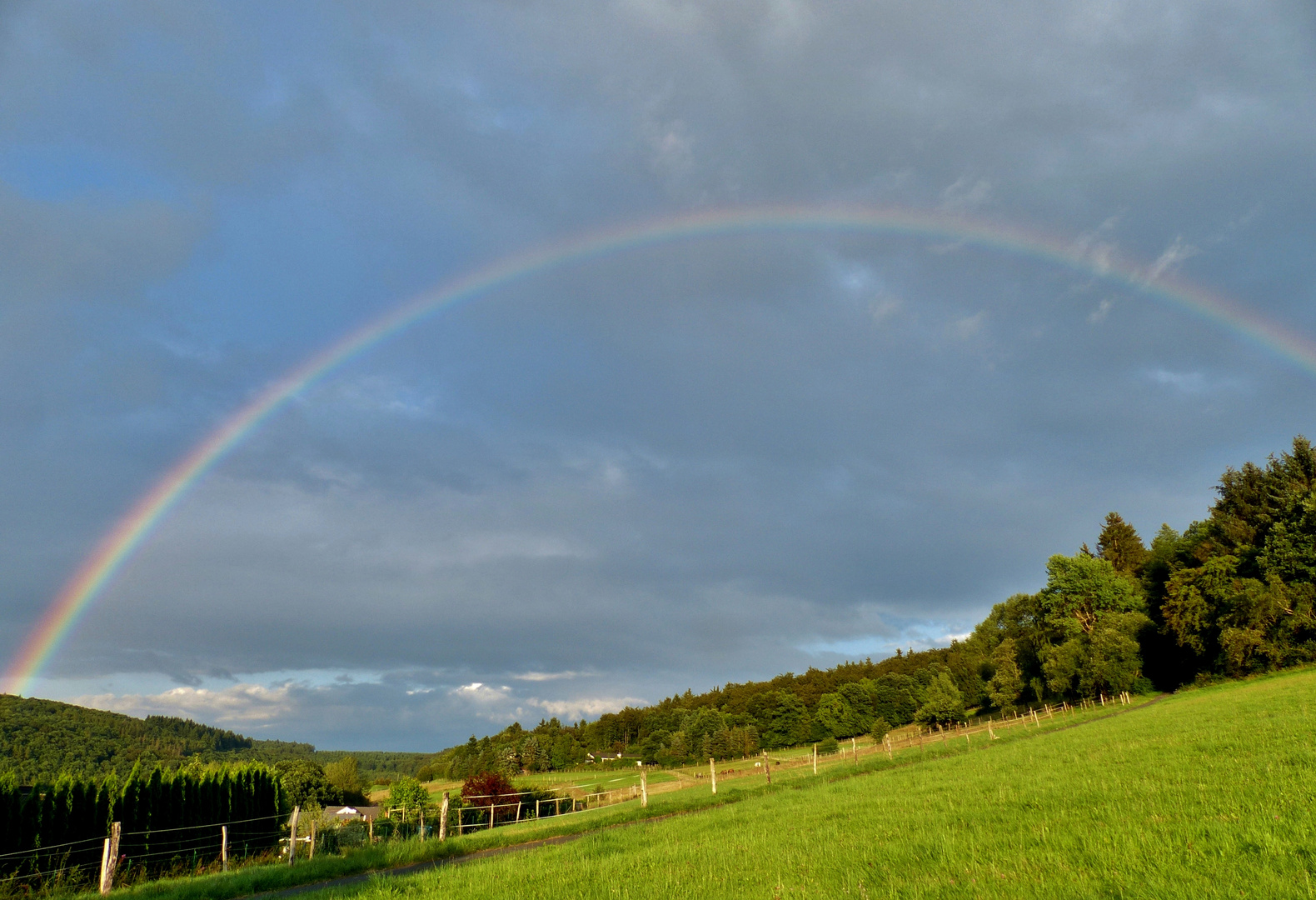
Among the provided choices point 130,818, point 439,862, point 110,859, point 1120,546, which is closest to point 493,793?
point 130,818

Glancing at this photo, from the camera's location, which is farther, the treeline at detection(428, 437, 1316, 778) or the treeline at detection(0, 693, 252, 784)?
the treeline at detection(0, 693, 252, 784)

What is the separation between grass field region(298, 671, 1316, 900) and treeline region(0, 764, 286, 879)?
22010mm

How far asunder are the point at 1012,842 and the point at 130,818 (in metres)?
40.1

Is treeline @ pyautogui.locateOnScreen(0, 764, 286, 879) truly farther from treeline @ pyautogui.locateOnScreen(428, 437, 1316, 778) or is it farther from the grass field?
treeline @ pyautogui.locateOnScreen(428, 437, 1316, 778)

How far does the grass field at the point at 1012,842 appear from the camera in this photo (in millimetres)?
6969

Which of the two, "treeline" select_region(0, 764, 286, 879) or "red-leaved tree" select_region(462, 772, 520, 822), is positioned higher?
"treeline" select_region(0, 764, 286, 879)

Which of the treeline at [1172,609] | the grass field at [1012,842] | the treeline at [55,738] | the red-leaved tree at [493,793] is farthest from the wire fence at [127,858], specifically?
the treeline at [1172,609]

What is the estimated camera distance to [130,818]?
32625mm

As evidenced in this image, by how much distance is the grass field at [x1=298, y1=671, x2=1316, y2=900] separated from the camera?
22.9 feet

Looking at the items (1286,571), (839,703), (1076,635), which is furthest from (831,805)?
(839,703)

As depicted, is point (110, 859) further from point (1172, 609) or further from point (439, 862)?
point (1172, 609)

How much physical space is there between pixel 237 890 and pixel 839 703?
160 meters

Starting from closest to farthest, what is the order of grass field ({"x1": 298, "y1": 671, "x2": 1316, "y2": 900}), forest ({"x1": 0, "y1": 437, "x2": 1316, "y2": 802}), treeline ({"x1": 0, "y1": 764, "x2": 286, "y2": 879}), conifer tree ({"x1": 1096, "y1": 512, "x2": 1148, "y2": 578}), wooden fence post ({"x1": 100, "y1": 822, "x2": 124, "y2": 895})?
grass field ({"x1": 298, "y1": 671, "x2": 1316, "y2": 900})
wooden fence post ({"x1": 100, "y1": 822, "x2": 124, "y2": 895})
treeline ({"x1": 0, "y1": 764, "x2": 286, "y2": 879})
forest ({"x1": 0, "y1": 437, "x2": 1316, "y2": 802})
conifer tree ({"x1": 1096, "y1": 512, "x2": 1148, "y2": 578})

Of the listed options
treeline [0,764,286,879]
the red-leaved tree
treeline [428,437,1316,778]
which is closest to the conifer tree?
treeline [428,437,1316,778]
